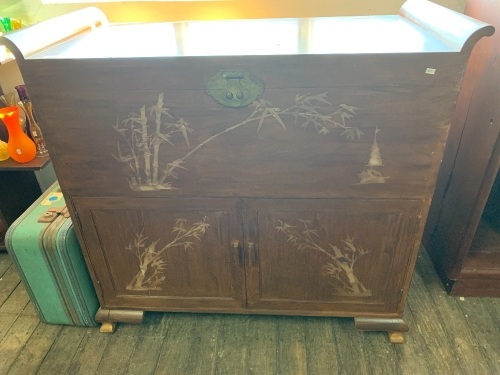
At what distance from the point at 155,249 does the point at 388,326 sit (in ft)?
2.66

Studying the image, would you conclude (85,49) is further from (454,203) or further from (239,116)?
Answer: (454,203)

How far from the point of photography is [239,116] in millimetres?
948

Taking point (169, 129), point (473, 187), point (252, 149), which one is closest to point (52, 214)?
point (169, 129)

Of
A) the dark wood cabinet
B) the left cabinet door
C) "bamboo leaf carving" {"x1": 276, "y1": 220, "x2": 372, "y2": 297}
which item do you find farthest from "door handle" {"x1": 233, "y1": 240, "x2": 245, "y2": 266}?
the dark wood cabinet

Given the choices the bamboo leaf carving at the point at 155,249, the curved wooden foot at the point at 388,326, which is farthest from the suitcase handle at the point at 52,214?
the curved wooden foot at the point at 388,326

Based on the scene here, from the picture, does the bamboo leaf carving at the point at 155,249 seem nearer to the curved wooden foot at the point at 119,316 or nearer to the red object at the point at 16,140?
the curved wooden foot at the point at 119,316

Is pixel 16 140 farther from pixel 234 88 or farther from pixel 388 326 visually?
pixel 388 326

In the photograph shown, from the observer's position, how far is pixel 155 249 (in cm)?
122

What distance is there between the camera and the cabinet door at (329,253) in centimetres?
109

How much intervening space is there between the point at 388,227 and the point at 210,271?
0.57 m

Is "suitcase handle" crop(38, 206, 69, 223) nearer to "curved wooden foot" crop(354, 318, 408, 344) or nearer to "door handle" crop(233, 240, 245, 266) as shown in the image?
"door handle" crop(233, 240, 245, 266)

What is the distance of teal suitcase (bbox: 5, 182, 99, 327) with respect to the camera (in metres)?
1.23

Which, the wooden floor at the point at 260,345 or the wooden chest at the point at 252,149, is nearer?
the wooden chest at the point at 252,149

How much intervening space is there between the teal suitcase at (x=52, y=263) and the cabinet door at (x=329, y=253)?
572 millimetres
